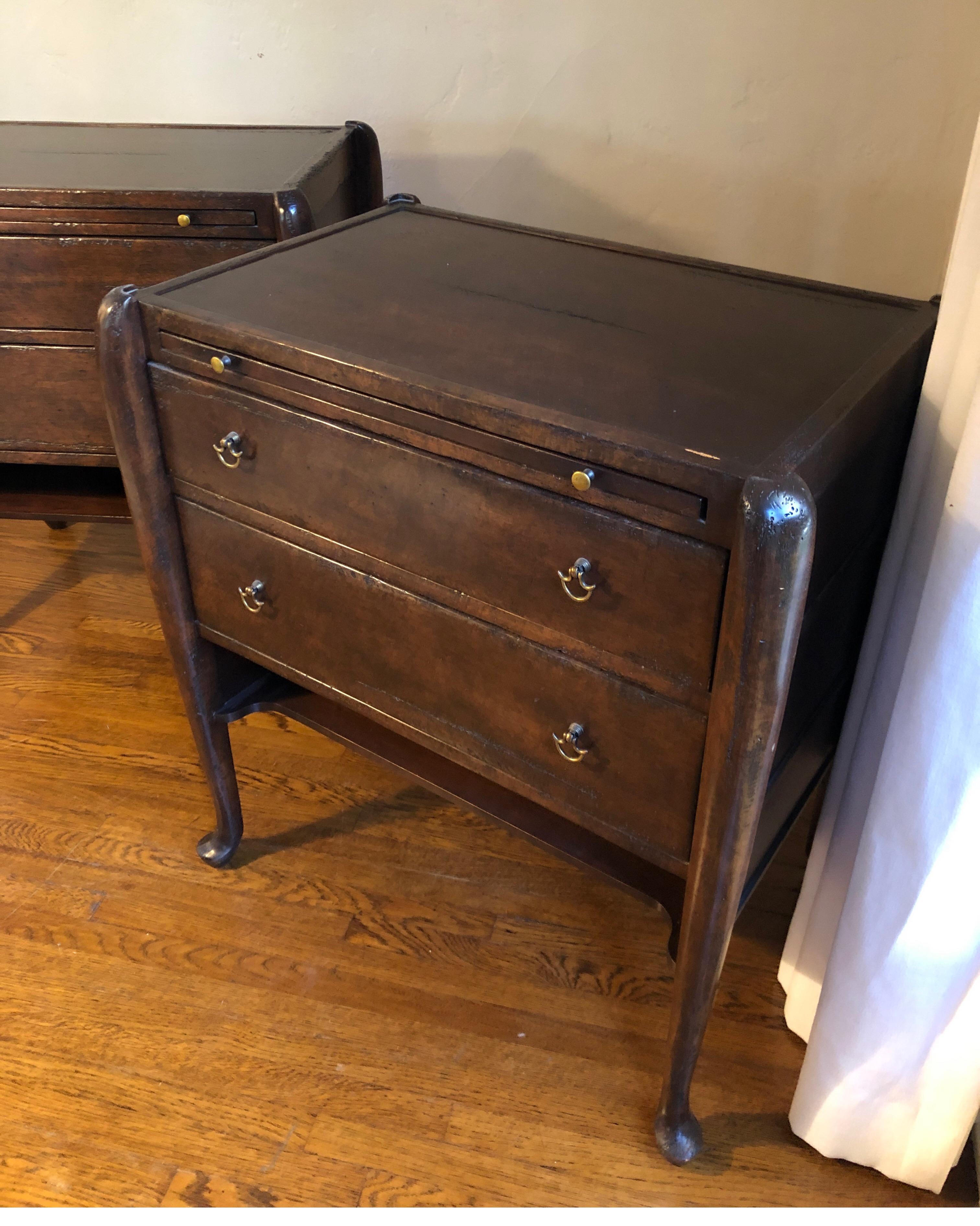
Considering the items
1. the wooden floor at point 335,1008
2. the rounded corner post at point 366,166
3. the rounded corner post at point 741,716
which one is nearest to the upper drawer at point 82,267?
the rounded corner post at point 366,166

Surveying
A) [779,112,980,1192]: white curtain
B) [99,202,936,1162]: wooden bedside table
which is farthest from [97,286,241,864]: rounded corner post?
[779,112,980,1192]: white curtain

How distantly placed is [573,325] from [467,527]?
0.89 ft

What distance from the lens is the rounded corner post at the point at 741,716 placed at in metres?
0.79

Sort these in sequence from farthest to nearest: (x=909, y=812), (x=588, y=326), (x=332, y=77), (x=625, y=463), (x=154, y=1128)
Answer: (x=332, y=77)
(x=154, y=1128)
(x=588, y=326)
(x=909, y=812)
(x=625, y=463)

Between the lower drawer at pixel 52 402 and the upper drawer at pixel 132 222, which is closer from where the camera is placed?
the upper drawer at pixel 132 222

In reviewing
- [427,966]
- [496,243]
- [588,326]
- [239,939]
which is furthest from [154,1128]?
[496,243]

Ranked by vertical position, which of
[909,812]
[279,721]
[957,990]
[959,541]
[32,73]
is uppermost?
[32,73]

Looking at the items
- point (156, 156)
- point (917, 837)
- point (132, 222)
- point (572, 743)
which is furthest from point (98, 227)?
point (917, 837)

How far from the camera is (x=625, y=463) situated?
2.81 feet

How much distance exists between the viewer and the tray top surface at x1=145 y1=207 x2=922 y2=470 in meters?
0.92

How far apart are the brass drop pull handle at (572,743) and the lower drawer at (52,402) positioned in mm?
963

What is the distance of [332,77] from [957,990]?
169cm

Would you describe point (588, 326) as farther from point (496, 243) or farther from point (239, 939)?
point (239, 939)

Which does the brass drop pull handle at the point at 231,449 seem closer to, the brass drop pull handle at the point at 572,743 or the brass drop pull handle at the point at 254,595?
the brass drop pull handle at the point at 254,595
